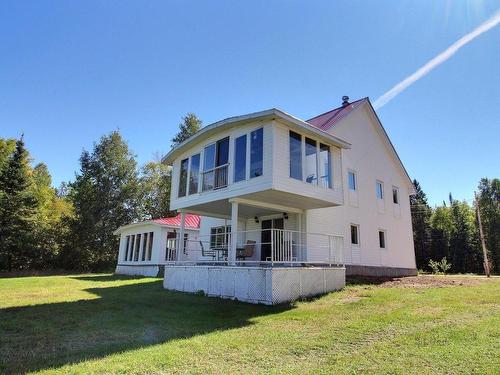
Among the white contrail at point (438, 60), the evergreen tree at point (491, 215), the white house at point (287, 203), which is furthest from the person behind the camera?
the evergreen tree at point (491, 215)

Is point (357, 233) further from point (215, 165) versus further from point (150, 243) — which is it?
point (150, 243)

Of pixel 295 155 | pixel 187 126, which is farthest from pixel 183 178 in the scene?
pixel 187 126

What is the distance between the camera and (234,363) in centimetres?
517

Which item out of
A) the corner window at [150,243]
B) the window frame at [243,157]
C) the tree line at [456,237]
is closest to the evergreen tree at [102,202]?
the corner window at [150,243]

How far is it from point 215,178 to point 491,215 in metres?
48.0

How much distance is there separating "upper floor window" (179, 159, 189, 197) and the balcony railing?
1.56 metres

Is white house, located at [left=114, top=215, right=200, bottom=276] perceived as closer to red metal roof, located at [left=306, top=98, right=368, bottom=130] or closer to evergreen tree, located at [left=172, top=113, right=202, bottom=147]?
red metal roof, located at [left=306, top=98, right=368, bottom=130]

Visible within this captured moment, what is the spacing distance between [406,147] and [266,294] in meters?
17.1

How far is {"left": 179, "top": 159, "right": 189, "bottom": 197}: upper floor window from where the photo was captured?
14.9m

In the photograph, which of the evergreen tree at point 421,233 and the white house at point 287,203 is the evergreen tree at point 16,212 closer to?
the white house at point 287,203

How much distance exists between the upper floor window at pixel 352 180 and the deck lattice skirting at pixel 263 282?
20.1ft

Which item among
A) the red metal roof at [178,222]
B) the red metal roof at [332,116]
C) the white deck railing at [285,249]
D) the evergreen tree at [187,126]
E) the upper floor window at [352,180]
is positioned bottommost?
the white deck railing at [285,249]

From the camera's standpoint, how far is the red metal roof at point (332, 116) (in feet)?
56.2

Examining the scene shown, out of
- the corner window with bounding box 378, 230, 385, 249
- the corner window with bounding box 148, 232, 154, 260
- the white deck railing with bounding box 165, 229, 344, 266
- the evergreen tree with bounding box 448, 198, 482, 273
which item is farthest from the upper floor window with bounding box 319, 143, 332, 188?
the evergreen tree with bounding box 448, 198, 482, 273
